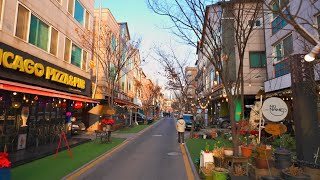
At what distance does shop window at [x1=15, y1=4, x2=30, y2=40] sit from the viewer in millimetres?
12516

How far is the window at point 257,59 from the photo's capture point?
2678cm

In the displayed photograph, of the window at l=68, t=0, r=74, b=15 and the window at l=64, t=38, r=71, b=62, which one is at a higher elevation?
the window at l=68, t=0, r=74, b=15

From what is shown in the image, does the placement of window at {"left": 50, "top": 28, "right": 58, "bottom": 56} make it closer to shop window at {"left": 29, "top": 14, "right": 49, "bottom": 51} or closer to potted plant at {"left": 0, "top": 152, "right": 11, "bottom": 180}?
shop window at {"left": 29, "top": 14, "right": 49, "bottom": 51}

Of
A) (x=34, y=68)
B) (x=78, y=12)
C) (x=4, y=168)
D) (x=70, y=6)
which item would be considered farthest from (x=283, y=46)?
(x=4, y=168)

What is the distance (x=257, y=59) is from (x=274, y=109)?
1914 cm

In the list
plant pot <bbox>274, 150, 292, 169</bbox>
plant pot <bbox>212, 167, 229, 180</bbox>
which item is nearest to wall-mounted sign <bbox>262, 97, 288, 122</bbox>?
plant pot <bbox>274, 150, 292, 169</bbox>

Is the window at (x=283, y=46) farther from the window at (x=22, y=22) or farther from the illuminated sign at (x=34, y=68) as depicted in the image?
the window at (x=22, y=22)

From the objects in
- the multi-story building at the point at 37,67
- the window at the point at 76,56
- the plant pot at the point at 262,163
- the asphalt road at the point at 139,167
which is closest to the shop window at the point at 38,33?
the multi-story building at the point at 37,67

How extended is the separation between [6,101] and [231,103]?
1095 cm

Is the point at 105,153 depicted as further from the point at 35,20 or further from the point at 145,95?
the point at 145,95

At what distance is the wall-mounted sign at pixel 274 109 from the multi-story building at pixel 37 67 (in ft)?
32.2

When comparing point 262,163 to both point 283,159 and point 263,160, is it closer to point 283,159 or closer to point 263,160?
point 263,160

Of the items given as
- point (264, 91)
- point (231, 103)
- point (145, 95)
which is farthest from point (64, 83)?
point (145, 95)

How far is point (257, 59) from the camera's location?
26.9 meters
